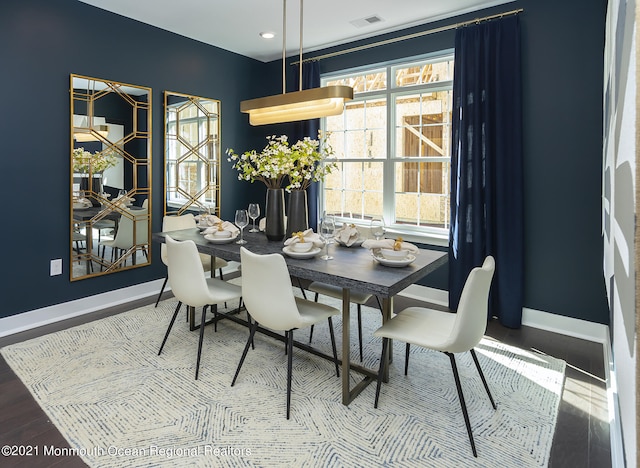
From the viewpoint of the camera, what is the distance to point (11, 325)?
324 centimetres

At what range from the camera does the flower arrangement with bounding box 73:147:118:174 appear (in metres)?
3.52

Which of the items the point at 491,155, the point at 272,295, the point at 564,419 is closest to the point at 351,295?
the point at 272,295

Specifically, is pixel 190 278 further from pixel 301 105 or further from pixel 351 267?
pixel 301 105

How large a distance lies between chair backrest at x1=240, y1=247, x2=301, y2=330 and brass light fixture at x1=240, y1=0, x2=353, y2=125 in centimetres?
119

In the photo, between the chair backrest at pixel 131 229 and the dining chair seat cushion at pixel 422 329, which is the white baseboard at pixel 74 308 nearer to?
the chair backrest at pixel 131 229

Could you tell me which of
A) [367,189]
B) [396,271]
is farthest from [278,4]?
[396,271]

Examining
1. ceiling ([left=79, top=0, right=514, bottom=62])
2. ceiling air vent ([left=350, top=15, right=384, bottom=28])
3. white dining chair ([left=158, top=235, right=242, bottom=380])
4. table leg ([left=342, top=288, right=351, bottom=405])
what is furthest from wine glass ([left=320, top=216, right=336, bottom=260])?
ceiling air vent ([left=350, top=15, right=384, bottom=28])

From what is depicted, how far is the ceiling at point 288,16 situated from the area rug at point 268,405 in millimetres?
2922

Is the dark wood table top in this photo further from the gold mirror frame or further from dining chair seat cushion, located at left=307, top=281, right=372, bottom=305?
the gold mirror frame

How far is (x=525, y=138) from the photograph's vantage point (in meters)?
3.39

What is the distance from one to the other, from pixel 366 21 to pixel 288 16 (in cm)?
77

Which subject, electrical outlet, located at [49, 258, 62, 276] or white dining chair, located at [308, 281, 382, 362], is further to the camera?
electrical outlet, located at [49, 258, 62, 276]

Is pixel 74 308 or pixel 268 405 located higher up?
pixel 74 308

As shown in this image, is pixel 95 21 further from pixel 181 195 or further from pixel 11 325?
pixel 11 325
